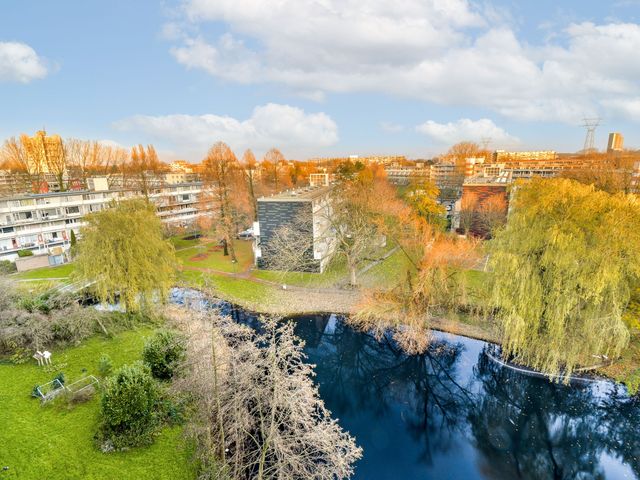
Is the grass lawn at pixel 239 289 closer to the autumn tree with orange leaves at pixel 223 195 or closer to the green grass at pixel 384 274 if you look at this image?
the autumn tree with orange leaves at pixel 223 195

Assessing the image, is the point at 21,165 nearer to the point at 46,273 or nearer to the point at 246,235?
the point at 46,273

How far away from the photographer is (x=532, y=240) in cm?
1633

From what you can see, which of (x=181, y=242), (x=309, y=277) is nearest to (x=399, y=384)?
(x=309, y=277)

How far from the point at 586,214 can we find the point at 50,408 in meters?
24.6

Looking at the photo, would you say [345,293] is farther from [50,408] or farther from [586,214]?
[50,408]

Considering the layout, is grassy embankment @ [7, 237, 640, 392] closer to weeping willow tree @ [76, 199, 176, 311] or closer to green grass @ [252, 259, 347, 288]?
green grass @ [252, 259, 347, 288]

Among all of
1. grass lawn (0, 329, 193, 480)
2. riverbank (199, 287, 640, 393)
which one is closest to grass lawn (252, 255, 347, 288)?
riverbank (199, 287, 640, 393)

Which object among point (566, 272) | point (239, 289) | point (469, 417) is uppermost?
point (566, 272)

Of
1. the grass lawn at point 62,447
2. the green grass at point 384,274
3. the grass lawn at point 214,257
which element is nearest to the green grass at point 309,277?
the green grass at point 384,274

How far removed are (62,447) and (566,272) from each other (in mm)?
21512

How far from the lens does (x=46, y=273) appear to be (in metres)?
33.0

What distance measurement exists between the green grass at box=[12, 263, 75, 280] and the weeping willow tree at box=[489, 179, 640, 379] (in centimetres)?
3590

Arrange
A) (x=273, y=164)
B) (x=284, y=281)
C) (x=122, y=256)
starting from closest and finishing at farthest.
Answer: (x=122, y=256)
(x=284, y=281)
(x=273, y=164)

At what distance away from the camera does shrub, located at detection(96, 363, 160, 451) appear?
1253 cm
